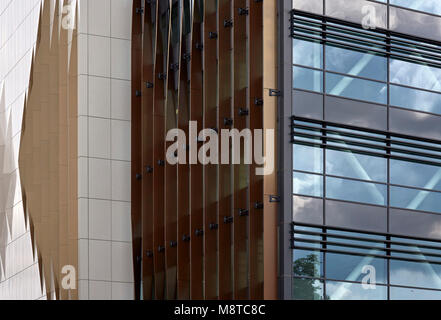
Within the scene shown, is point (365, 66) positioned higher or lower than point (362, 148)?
higher

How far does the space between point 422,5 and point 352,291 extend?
985cm

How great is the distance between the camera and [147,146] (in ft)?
115

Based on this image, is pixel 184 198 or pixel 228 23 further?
pixel 184 198

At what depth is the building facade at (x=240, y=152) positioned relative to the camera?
87.1 ft

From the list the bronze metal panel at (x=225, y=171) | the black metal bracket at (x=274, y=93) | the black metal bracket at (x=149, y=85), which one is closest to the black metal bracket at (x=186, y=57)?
the bronze metal panel at (x=225, y=171)

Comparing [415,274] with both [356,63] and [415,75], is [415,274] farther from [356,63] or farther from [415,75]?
[356,63]

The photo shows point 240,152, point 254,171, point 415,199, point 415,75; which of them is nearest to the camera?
point 254,171

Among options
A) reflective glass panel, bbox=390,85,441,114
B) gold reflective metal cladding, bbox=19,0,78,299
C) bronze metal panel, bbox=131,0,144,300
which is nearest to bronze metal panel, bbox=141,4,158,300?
bronze metal panel, bbox=131,0,144,300

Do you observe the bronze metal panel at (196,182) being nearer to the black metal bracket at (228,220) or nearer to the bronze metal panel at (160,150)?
the black metal bracket at (228,220)

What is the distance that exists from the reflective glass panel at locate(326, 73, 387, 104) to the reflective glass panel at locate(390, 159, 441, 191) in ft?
6.83

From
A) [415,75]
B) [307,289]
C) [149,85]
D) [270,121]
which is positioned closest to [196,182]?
[270,121]

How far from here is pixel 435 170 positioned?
97.0 ft

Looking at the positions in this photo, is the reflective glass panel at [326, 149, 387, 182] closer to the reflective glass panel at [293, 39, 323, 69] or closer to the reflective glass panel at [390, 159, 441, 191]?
the reflective glass panel at [390, 159, 441, 191]
